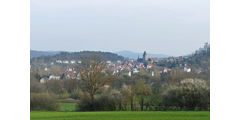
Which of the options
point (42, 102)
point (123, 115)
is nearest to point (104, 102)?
point (123, 115)

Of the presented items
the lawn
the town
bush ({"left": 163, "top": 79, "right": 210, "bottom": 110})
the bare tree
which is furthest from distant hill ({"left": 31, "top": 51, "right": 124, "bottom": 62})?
bush ({"left": 163, "top": 79, "right": 210, "bottom": 110})

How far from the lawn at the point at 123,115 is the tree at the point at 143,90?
43.7 inches

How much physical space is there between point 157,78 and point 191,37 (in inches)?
87.8

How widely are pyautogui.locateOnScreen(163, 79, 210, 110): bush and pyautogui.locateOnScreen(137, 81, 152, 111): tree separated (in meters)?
0.78

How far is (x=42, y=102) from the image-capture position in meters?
11.9

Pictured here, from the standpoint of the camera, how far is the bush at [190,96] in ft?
36.8

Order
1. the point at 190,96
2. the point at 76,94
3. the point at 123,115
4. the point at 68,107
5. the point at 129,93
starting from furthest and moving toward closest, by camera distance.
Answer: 1. the point at 76,94
2. the point at 129,93
3. the point at 68,107
4. the point at 190,96
5. the point at 123,115

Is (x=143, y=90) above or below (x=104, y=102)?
above

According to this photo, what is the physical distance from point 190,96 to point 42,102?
5.79 m

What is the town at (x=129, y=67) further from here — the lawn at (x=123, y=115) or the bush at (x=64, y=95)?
the lawn at (x=123, y=115)

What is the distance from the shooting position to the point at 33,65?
12.3 m

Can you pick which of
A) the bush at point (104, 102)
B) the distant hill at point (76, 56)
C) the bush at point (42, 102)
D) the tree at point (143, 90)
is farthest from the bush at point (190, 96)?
the bush at point (42, 102)

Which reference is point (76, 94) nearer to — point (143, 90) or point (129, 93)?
point (129, 93)
